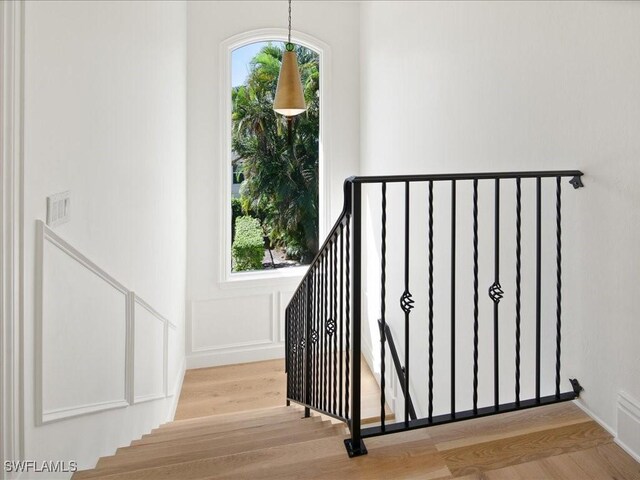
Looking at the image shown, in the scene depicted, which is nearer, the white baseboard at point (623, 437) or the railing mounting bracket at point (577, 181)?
the white baseboard at point (623, 437)

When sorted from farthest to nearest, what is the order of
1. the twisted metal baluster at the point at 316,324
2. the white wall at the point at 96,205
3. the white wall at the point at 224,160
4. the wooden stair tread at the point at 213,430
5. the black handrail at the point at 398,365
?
the white wall at the point at 224,160
the black handrail at the point at 398,365
the twisted metal baluster at the point at 316,324
the wooden stair tread at the point at 213,430
the white wall at the point at 96,205

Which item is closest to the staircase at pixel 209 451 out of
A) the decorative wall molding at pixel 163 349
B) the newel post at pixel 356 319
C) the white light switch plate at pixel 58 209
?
the newel post at pixel 356 319

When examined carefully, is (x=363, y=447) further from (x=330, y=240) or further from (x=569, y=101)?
(x=569, y=101)

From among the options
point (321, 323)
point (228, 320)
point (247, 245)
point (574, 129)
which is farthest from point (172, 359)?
point (574, 129)

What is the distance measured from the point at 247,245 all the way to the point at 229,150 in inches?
42.2

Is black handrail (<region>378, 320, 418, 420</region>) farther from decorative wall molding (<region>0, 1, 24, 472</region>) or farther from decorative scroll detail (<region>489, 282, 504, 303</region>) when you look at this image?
decorative wall molding (<region>0, 1, 24, 472</region>)

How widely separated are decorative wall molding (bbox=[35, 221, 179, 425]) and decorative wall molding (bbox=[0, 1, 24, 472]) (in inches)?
4.7

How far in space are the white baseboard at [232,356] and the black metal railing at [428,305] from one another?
133 centimetres

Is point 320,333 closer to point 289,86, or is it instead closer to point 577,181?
point 577,181

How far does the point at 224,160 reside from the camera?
526 centimetres

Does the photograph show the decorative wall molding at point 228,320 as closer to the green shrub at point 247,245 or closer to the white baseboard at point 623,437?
the green shrub at point 247,245

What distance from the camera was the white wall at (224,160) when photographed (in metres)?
5.12

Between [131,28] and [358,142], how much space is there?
10.4 ft

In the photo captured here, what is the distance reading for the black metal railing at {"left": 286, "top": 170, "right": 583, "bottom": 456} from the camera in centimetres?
183
